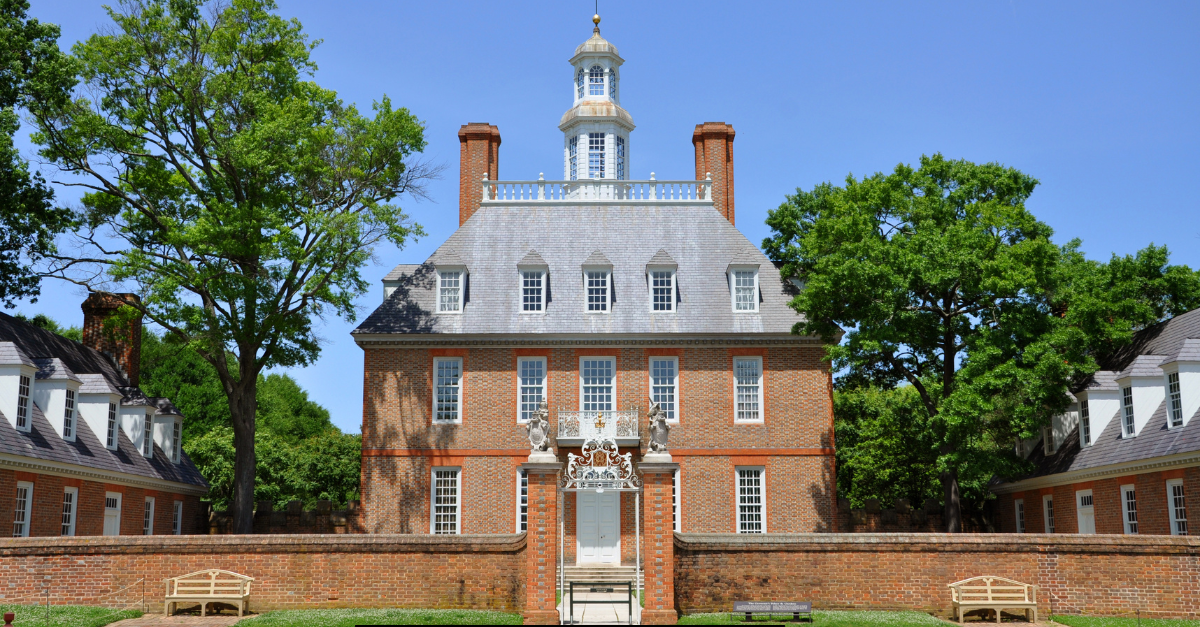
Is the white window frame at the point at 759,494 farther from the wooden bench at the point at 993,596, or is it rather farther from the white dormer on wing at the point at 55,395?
the white dormer on wing at the point at 55,395

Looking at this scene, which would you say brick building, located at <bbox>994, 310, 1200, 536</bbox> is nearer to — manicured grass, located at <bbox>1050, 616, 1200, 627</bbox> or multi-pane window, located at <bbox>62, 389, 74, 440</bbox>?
manicured grass, located at <bbox>1050, 616, 1200, 627</bbox>

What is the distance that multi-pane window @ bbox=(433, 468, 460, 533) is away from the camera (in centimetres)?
2841

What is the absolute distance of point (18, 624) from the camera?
53.7ft

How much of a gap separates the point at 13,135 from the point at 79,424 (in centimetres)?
753

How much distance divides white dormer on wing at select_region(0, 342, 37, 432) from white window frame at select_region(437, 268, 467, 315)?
34.9 ft

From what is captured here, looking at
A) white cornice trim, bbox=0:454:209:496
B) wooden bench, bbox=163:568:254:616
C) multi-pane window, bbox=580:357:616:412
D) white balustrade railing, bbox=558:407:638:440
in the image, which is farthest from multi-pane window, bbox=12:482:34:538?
multi-pane window, bbox=580:357:616:412

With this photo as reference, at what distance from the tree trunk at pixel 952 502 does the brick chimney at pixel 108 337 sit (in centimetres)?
2390

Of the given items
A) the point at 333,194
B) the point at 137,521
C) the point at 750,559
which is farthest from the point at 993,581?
the point at 137,521

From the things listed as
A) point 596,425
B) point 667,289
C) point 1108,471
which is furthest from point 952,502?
point 667,289

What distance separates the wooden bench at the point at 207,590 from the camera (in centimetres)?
1830

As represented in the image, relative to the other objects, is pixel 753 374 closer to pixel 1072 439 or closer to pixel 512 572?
pixel 1072 439

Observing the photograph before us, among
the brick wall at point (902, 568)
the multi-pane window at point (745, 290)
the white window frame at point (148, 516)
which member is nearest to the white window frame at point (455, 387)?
the multi-pane window at point (745, 290)

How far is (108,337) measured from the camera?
101ft

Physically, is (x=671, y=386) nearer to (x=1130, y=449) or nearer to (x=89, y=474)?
(x=1130, y=449)
